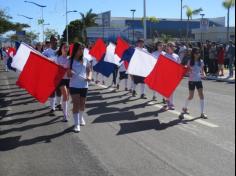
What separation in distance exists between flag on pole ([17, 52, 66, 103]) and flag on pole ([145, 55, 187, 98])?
2.29 m

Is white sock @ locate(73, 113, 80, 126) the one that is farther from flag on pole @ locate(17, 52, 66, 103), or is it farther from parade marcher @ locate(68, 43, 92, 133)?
flag on pole @ locate(17, 52, 66, 103)

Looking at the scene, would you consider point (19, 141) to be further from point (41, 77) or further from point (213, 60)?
point (213, 60)

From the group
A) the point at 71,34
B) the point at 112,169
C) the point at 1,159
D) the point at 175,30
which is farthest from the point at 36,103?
the point at 175,30

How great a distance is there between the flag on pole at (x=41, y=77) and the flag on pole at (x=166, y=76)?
229cm

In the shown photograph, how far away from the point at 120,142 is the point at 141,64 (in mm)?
5233

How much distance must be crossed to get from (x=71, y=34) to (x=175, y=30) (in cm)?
4448

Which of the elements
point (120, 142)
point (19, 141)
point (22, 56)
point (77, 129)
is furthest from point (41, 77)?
point (22, 56)

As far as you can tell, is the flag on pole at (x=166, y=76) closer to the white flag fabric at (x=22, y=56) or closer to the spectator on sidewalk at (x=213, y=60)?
the white flag fabric at (x=22, y=56)

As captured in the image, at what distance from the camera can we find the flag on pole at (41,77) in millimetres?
10047

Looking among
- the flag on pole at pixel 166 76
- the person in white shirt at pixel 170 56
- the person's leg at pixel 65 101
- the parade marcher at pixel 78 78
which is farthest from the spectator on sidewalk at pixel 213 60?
the parade marcher at pixel 78 78

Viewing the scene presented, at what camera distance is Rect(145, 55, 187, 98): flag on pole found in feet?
36.0

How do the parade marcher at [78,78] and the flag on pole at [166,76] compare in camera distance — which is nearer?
the parade marcher at [78,78]

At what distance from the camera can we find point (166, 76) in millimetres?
11109

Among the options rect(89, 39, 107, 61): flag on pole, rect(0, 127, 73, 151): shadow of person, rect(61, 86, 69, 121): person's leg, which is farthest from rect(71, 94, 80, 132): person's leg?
rect(89, 39, 107, 61): flag on pole
